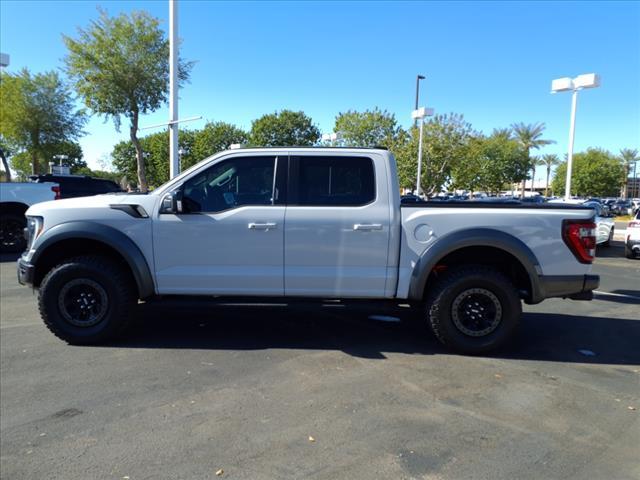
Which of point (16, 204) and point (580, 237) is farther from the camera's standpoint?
point (16, 204)

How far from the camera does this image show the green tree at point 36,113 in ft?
92.2

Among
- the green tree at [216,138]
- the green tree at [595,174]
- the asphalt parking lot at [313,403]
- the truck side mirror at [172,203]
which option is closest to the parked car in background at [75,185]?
the asphalt parking lot at [313,403]

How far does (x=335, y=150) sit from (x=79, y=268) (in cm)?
285

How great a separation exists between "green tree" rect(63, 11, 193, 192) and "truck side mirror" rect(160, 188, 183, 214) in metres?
21.3

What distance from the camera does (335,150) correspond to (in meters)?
4.91

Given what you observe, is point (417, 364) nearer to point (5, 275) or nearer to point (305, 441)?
point (305, 441)

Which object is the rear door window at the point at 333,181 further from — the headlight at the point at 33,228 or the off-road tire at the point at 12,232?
the off-road tire at the point at 12,232

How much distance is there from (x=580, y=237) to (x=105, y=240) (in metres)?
4.63

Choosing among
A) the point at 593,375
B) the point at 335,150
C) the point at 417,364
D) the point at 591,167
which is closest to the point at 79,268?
the point at 335,150

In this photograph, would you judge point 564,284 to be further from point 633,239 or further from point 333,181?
point 633,239

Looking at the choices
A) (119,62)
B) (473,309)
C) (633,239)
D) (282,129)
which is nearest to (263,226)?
(473,309)

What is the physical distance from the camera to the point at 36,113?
29125mm

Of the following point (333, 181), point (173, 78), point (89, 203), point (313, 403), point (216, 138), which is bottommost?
point (313, 403)

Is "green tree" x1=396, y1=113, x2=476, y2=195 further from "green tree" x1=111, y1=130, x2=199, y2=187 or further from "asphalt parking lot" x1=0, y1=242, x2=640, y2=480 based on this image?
"asphalt parking lot" x1=0, y1=242, x2=640, y2=480
